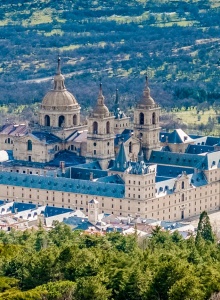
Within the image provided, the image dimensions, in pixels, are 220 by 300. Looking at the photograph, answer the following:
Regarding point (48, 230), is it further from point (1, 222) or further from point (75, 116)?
point (75, 116)

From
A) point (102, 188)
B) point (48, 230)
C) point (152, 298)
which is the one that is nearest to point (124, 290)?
point (152, 298)

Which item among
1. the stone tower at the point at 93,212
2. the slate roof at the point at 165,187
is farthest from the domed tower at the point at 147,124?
the stone tower at the point at 93,212

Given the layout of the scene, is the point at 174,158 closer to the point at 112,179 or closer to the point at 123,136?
the point at 123,136

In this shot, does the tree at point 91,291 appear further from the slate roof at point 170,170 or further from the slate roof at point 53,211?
the slate roof at point 170,170

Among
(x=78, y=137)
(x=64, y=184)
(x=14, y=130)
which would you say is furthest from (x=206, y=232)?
(x=14, y=130)

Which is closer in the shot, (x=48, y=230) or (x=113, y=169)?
(x=48, y=230)

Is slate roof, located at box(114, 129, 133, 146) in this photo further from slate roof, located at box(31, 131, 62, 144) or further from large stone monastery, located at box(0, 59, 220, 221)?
slate roof, located at box(31, 131, 62, 144)
